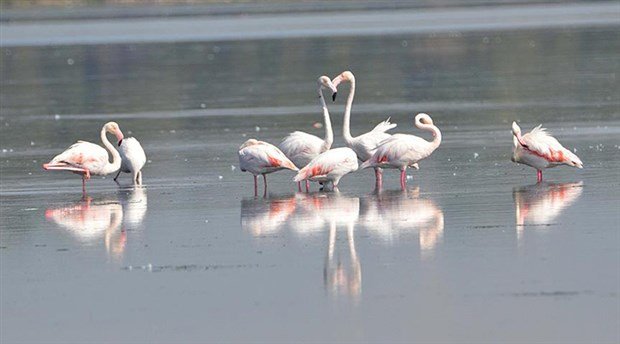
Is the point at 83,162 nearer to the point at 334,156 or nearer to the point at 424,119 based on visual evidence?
the point at 334,156

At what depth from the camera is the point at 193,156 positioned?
1947 cm

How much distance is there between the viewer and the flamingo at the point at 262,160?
1547 cm

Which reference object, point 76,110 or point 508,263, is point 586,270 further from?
point 76,110

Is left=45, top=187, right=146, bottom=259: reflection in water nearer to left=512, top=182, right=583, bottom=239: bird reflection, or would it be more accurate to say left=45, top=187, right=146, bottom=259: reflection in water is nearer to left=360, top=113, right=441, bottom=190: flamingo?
left=360, top=113, right=441, bottom=190: flamingo

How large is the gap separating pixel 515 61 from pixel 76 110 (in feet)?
43.3

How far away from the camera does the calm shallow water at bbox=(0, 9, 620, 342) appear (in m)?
9.48

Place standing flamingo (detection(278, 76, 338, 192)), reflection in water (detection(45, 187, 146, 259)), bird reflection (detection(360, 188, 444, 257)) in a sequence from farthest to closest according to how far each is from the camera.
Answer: standing flamingo (detection(278, 76, 338, 192))
reflection in water (detection(45, 187, 146, 259))
bird reflection (detection(360, 188, 444, 257))

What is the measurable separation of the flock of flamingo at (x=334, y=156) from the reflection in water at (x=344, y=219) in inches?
13.5

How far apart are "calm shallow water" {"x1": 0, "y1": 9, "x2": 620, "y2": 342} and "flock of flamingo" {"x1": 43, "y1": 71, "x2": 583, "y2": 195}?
0.75 ft

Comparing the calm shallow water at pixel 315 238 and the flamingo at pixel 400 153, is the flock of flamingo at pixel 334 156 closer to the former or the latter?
the flamingo at pixel 400 153

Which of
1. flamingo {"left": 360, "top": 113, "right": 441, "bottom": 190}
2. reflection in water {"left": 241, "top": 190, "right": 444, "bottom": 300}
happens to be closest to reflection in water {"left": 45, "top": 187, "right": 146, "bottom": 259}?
reflection in water {"left": 241, "top": 190, "right": 444, "bottom": 300}

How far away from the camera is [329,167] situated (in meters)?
15.1

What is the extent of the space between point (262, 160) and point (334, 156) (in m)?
0.77

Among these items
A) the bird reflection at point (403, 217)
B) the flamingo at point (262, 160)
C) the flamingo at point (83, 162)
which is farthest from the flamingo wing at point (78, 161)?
the bird reflection at point (403, 217)
